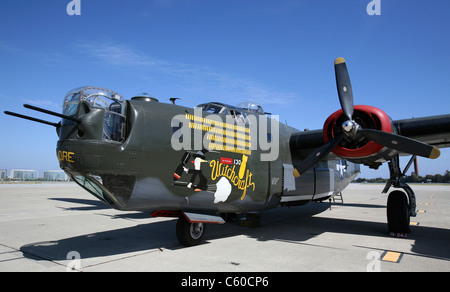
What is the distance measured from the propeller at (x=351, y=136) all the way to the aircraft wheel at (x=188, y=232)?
Result: 129 inches

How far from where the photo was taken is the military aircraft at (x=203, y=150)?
19.8 ft

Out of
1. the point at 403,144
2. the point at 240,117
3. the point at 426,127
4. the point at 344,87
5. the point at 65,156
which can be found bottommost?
the point at 65,156

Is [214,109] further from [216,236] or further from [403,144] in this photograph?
[403,144]

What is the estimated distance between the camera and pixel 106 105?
6254 mm

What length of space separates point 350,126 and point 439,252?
363 centimetres

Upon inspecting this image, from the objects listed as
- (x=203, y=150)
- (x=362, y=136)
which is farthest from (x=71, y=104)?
(x=362, y=136)

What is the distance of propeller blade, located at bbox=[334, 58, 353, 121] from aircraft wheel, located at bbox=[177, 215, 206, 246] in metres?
5.18

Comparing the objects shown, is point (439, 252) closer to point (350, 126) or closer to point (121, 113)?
point (350, 126)

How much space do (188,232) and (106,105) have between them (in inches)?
141
